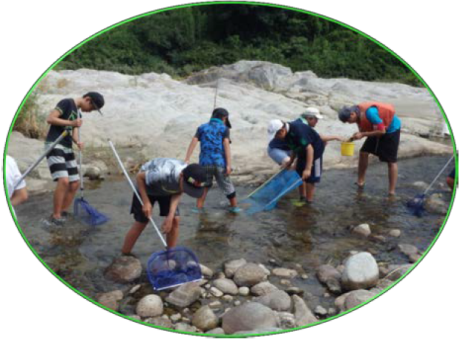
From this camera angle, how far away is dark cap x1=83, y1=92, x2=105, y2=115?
402 centimetres

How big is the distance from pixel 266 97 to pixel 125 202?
1836 mm

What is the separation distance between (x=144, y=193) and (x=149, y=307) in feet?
3.10

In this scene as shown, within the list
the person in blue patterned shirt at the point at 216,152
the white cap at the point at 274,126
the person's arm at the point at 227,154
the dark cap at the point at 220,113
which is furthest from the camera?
the white cap at the point at 274,126

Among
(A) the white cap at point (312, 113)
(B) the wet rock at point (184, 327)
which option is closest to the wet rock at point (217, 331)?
(B) the wet rock at point (184, 327)

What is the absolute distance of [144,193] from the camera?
3941mm

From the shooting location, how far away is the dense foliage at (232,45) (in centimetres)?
428

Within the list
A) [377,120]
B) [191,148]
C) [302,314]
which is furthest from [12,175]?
[377,120]

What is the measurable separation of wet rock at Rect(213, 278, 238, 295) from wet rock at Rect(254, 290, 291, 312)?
204mm

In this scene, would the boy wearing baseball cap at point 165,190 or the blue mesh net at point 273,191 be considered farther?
the blue mesh net at point 273,191

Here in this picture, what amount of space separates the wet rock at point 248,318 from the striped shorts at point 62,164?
1810 millimetres

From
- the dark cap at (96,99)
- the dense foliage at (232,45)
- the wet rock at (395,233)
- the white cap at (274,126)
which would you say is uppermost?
the dense foliage at (232,45)

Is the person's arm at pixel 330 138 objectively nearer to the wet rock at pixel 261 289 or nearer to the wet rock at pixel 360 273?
the wet rock at pixel 360 273

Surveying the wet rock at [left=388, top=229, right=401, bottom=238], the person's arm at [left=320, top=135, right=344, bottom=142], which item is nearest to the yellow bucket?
the person's arm at [left=320, top=135, right=344, bottom=142]

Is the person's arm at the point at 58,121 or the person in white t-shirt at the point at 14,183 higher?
the person's arm at the point at 58,121
